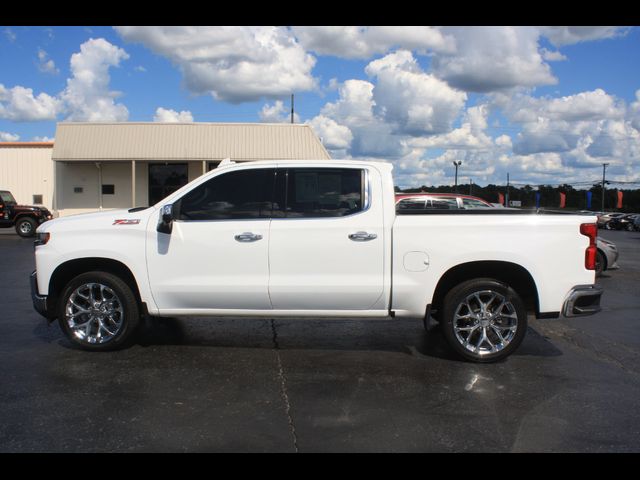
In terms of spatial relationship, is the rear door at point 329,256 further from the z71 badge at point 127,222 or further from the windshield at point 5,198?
the windshield at point 5,198

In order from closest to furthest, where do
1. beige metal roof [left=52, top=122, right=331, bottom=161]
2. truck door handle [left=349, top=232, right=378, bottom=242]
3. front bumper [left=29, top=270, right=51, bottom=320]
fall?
truck door handle [left=349, top=232, right=378, bottom=242] < front bumper [left=29, top=270, right=51, bottom=320] < beige metal roof [left=52, top=122, right=331, bottom=161]

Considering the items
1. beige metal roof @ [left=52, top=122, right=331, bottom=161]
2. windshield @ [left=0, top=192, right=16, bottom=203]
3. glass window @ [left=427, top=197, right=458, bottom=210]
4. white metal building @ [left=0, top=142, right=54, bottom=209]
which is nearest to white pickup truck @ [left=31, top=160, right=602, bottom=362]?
glass window @ [left=427, top=197, right=458, bottom=210]

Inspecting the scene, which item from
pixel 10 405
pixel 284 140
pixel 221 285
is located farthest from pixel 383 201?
pixel 284 140

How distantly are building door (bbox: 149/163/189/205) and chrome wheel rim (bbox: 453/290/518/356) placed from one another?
28204mm

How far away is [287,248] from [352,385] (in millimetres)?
1395

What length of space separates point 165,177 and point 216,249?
2822cm

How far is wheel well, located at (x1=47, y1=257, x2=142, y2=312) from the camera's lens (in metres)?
5.98

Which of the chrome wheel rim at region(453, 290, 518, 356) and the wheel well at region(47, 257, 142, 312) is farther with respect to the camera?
the wheel well at region(47, 257, 142, 312)

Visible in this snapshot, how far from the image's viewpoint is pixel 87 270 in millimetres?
6086

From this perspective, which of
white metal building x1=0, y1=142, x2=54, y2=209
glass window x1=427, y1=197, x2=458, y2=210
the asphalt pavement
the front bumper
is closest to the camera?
the asphalt pavement

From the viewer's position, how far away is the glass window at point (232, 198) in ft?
19.1

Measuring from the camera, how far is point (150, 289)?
5840 millimetres

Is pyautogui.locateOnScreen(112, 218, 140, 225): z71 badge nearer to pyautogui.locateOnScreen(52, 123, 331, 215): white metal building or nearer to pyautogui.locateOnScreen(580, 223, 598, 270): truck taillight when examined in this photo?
pyautogui.locateOnScreen(580, 223, 598, 270): truck taillight
